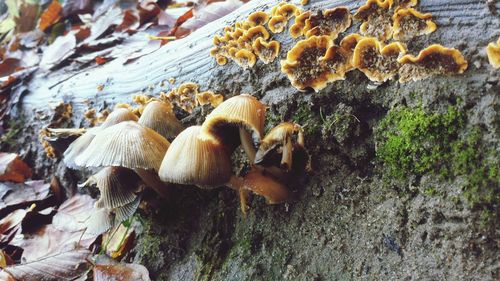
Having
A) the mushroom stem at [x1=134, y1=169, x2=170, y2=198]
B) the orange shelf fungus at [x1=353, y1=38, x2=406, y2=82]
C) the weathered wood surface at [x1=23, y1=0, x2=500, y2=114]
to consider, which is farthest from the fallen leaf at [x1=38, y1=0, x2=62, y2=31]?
the orange shelf fungus at [x1=353, y1=38, x2=406, y2=82]

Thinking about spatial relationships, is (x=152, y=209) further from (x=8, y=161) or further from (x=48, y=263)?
(x=8, y=161)

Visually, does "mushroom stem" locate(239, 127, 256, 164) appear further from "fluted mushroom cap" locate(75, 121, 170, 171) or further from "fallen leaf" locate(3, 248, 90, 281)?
"fallen leaf" locate(3, 248, 90, 281)

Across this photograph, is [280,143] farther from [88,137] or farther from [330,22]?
[88,137]

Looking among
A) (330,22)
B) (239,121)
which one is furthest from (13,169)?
(330,22)

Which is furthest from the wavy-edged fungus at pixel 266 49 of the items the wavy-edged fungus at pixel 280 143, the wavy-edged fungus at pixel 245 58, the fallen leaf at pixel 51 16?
the fallen leaf at pixel 51 16

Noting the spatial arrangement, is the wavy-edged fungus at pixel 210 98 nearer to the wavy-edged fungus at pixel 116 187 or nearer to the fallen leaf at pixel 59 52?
the wavy-edged fungus at pixel 116 187

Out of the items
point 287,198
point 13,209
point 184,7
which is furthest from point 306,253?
point 184,7
